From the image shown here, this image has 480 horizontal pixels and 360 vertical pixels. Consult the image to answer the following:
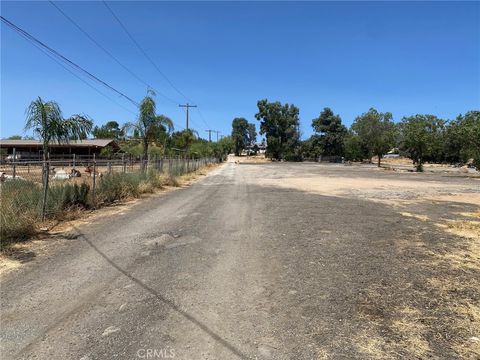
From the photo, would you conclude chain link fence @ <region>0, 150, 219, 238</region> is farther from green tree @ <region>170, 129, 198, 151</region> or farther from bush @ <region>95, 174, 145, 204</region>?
green tree @ <region>170, 129, 198, 151</region>

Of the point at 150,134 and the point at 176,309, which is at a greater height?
the point at 150,134

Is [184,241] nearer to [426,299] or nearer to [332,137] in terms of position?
[426,299]

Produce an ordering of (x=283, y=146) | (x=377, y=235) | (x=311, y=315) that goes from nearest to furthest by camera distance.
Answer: (x=311, y=315) < (x=377, y=235) < (x=283, y=146)

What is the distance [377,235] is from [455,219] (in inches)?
161

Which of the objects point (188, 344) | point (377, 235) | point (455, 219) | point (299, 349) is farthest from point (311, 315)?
point (455, 219)

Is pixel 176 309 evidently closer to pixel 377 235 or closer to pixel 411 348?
pixel 411 348

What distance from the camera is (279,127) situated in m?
114

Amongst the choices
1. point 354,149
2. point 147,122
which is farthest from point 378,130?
point 147,122

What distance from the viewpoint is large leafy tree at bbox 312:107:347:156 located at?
112m

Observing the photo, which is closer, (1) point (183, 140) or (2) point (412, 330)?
(2) point (412, 330)

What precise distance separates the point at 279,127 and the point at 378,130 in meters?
39.2

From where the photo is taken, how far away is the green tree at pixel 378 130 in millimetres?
76438

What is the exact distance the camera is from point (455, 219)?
12.5 m

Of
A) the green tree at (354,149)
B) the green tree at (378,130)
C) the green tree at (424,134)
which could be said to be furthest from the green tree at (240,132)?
the green tree at (424,134)
